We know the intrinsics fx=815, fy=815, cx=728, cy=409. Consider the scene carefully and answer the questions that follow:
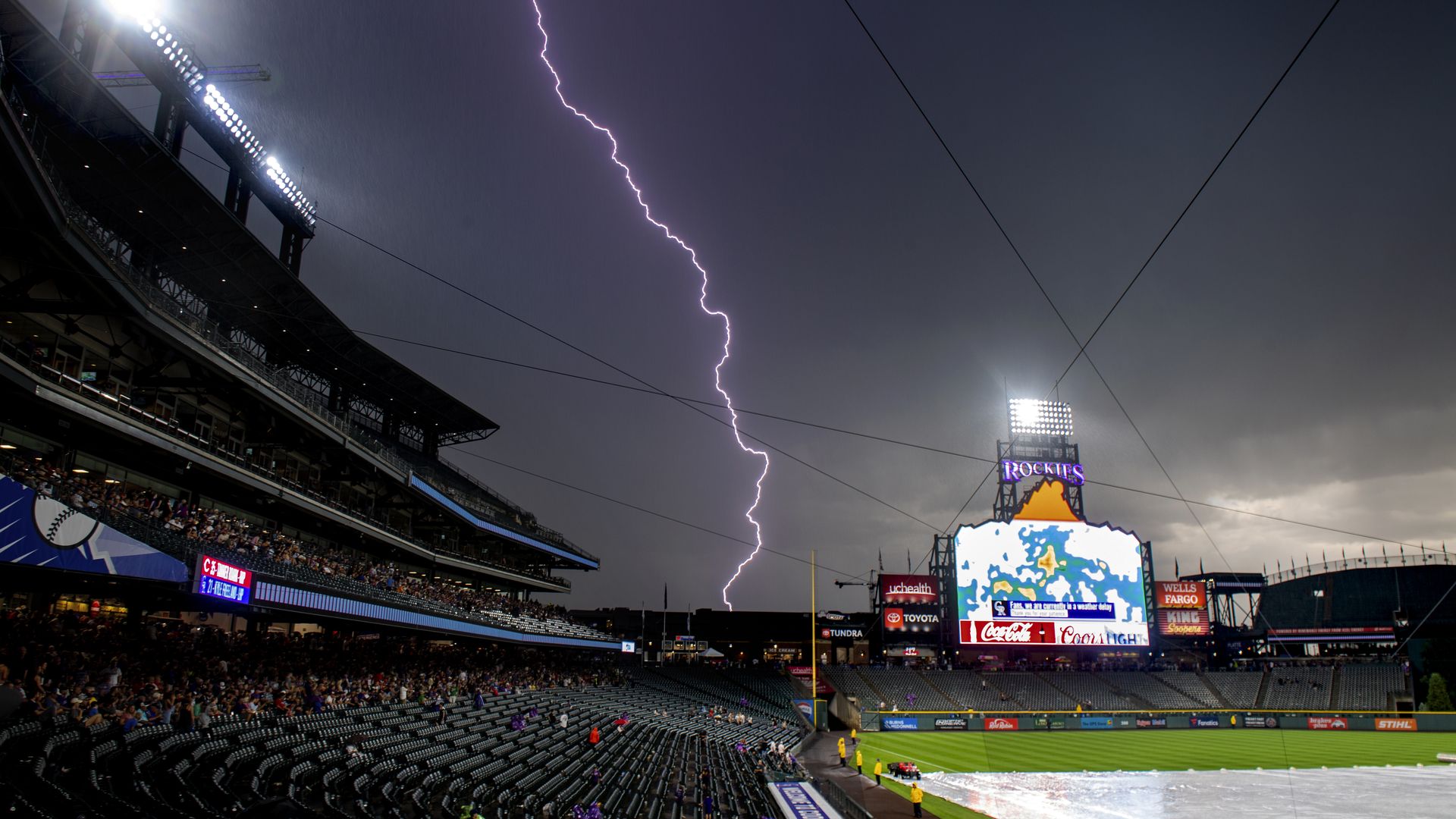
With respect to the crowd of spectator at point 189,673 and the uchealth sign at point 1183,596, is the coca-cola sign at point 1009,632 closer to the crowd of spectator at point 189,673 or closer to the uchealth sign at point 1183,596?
the uchealth sign at point 1183,596

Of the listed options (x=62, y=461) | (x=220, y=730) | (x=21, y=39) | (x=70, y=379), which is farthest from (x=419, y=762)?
(x=21, y=39)

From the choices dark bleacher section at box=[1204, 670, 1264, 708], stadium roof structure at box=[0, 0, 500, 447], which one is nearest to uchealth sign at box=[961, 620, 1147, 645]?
dark bleacher section at box=[1204, 670, 1264, 708]

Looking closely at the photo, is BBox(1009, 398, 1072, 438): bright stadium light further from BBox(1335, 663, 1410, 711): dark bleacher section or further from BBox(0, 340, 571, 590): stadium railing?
BBox(0, 340, 571, 590): stadium railing

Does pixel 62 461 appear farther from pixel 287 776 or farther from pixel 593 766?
pixel 593 766

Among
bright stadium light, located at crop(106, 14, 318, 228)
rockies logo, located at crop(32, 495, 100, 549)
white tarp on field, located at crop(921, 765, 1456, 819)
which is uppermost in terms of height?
bright stadium light, located at crop(106, 14, 318, 228)

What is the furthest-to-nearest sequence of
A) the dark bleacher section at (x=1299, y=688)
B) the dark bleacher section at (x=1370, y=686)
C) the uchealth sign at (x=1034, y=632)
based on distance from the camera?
the dark bleacher section at (x=1299, y=688), the dark bleacher section at (x=1370, y=686), the uchealth sign at (x=1034, y=632)

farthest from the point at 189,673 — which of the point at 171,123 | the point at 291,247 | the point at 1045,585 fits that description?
the point at 1045,585

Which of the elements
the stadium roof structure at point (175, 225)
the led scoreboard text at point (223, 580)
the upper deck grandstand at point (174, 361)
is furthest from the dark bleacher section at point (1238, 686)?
the led scoreboard text at point (223, 580)
